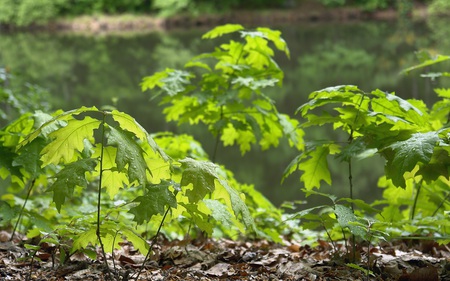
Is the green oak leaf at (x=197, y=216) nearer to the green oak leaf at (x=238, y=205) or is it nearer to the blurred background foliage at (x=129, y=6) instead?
the green oak leaf at (x=238, y=205)

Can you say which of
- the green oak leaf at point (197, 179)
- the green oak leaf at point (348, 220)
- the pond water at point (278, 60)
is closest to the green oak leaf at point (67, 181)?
the green oak leaf at point (197, 179)

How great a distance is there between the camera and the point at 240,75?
279cm

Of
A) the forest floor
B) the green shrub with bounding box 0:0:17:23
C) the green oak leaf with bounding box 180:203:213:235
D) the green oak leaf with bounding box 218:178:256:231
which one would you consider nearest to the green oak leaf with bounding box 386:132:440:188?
the forest floor

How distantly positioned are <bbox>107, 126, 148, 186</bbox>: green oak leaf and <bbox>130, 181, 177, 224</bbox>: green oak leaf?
0.17ft

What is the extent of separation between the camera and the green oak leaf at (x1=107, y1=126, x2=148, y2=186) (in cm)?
147

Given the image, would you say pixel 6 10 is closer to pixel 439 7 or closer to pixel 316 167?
pixel 439 7

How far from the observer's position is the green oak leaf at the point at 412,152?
62.9 inches

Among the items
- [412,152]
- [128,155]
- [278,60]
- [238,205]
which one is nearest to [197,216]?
[238,205]

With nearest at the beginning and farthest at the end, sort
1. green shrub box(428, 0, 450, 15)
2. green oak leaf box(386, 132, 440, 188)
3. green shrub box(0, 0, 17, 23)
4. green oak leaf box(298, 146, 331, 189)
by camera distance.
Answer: green oak leaf box(386, 132, 440, 188), green oak leaf box(298, 146, 331, 189), green shrub box(428, 0, 450, 15), green shrub box(0, 0, 17, 23)

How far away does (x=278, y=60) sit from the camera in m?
17.2

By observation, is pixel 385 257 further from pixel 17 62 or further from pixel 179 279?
pixel 17 62

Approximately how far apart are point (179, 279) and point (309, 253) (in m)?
0.78

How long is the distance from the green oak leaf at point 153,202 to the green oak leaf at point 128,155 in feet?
0.17

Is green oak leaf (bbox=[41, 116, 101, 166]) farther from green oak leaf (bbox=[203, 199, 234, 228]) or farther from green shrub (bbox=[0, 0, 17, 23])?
green shrub (bbox=[0, 0, 17, 23])
